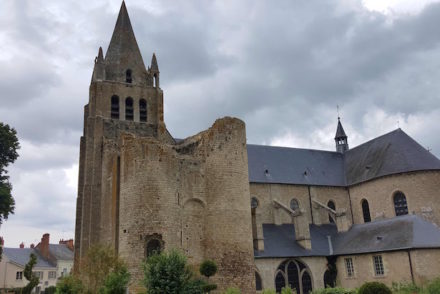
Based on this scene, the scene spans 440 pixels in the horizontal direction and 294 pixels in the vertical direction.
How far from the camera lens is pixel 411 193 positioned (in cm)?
2658

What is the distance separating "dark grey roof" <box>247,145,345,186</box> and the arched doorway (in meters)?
6.24

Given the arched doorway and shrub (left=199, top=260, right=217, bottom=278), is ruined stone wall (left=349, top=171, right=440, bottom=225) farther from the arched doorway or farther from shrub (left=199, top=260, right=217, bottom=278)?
shrub (left=199, top=260, right=217, bottom=278)

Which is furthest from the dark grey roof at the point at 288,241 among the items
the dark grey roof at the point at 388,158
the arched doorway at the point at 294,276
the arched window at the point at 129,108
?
the arched window at the point at 129,108

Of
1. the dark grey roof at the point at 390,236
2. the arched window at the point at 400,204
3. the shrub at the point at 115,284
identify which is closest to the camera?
the shrub at the point at 115,284

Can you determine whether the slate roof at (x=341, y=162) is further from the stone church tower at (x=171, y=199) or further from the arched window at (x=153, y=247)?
the arched window at (x=153, y=247)

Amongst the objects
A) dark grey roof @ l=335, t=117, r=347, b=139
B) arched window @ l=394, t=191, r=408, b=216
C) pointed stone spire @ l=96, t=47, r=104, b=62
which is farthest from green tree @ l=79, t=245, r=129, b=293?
dark grey roof @ l=335, t=117, r=347, b=139

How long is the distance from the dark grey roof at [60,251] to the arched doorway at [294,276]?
3093 cm

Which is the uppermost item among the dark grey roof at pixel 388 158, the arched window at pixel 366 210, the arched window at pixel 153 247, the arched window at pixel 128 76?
the arched window at pixel 128 76

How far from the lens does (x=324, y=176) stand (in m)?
31.4

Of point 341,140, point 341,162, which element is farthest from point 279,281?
point 341,140

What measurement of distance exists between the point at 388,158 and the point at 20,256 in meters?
36.0

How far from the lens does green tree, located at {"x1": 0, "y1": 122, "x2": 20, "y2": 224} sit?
2516cm

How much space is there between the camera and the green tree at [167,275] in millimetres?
14797

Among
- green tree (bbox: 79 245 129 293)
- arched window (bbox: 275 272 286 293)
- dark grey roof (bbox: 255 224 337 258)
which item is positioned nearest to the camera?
green tree (bbox: 79 245 129 293)
